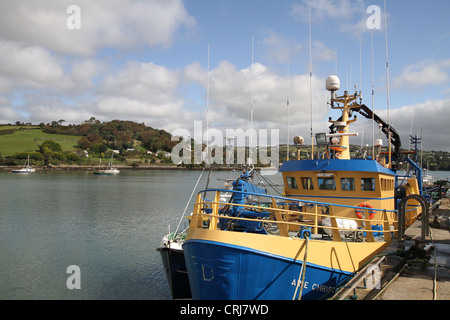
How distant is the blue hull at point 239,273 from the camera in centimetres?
757

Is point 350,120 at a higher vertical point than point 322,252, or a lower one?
higher

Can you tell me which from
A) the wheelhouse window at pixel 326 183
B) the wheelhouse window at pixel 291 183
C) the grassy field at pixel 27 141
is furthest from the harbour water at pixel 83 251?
the grassy field at pixel 27 141

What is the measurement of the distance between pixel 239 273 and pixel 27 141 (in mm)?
169745

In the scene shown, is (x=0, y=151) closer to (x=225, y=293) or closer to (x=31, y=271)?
(x=31, y=271)

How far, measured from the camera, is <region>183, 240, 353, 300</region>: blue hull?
24.8 ft

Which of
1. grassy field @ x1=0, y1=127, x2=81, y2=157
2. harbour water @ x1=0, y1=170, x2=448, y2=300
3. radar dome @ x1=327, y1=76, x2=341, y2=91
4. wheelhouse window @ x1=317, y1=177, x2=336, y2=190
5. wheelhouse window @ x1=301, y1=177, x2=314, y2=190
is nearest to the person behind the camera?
wheelhouse window @ x1=317, y1=177, x2=336, y2=190

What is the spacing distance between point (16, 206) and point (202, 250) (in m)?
36.1

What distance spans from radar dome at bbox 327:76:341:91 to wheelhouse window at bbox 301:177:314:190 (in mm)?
5695

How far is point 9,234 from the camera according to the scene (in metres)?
24.3

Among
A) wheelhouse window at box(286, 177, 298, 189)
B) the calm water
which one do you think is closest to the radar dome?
wheelhouse window at box(286, 177, 298, 189)

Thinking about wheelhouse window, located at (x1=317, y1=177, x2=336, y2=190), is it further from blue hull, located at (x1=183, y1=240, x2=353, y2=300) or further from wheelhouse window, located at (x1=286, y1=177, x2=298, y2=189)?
blue hull, located at (x1=183, y1=240, x2=353, y2=300)

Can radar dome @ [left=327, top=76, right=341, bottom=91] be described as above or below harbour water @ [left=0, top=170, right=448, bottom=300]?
above

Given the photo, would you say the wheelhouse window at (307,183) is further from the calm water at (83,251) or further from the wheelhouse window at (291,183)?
the calm water at (83,251)

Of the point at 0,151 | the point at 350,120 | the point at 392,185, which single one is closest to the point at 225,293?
the point at 392,185
